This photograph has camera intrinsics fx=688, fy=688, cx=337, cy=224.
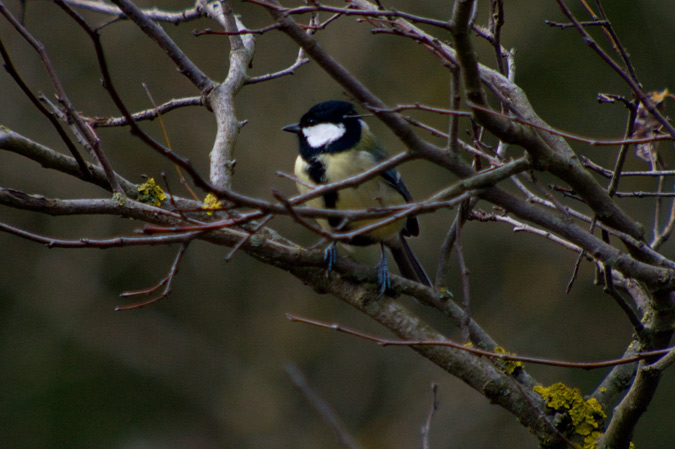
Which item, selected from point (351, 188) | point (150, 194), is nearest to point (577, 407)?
point (351, 188)

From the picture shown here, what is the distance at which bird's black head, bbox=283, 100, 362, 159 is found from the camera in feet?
10.2

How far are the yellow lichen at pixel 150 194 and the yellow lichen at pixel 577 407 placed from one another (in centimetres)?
146

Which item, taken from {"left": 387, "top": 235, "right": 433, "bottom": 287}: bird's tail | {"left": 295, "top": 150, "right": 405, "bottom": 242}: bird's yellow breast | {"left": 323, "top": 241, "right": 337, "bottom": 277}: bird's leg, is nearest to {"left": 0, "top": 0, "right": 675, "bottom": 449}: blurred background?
{"left": 387, "top": 235, "right": 433, "bottom": 287}: bird's tail

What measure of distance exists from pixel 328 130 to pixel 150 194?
3.99ft

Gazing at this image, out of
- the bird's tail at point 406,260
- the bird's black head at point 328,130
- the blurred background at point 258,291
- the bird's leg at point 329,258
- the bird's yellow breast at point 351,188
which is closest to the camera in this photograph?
the bird's leg at point 329,258

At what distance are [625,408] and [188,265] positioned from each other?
212 inches

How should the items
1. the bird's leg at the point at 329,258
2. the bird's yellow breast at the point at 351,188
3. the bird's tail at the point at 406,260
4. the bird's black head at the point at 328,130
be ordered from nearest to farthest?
the bird's leg at the point at 329,258
the bird's yellow breast at the point at 351,188
the bird's black head at the point at 328,130
the bird's tail at the point at 406,260

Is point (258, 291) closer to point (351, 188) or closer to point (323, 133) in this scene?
point (323, 133)

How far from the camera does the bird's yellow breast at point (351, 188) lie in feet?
9.57

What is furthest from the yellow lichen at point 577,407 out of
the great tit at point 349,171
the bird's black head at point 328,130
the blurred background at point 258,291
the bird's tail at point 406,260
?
the blurred background at point 258,291

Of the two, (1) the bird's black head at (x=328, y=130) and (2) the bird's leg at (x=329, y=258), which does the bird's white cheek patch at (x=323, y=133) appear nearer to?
(1) the bird's black head at (x=328, y=130)

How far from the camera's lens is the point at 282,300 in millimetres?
6828

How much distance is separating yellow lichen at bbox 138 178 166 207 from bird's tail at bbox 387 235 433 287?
4.85ft

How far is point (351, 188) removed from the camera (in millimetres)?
2865
